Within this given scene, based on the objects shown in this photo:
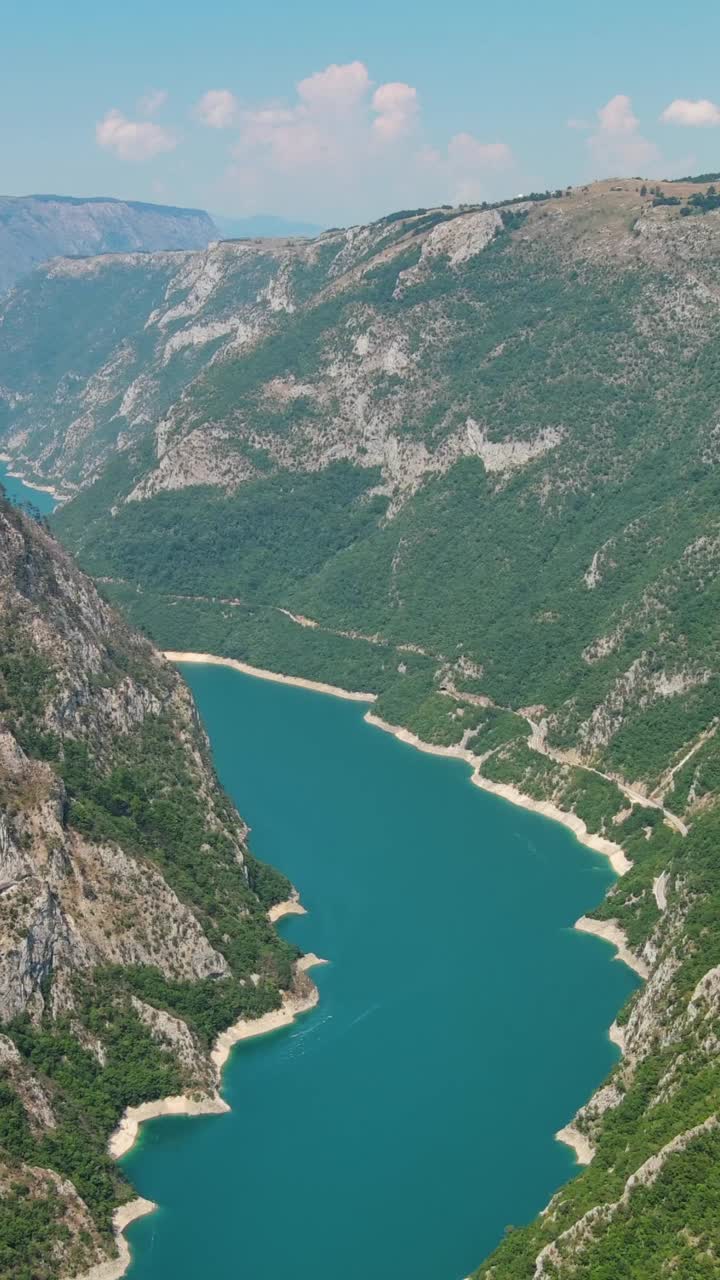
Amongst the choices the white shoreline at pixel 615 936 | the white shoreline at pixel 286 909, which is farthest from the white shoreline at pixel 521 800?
the white shoreline at pixel 286 909

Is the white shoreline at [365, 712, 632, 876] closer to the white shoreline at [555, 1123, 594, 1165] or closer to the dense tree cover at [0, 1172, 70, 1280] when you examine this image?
the white shoreline at [555, 1123, 594, 1165]

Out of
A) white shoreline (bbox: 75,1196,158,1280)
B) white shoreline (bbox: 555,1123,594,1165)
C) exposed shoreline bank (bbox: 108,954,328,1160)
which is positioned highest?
exposed shoreline bank (bbox: 108,954,328,1160)

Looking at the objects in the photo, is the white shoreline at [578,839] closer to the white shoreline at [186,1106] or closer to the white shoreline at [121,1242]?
the white shoreline at [186,1106]

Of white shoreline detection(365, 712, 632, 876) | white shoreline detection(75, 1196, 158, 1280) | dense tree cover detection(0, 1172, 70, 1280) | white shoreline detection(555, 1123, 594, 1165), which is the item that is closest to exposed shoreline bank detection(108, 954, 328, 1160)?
white shoreline detection(75, 1196, 158, 1280)

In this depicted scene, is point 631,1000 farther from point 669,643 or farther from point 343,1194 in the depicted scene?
point 669,643

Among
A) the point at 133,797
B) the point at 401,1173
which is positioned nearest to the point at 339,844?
the point at 133,797

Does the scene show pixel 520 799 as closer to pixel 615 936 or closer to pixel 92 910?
pixel 615 936
